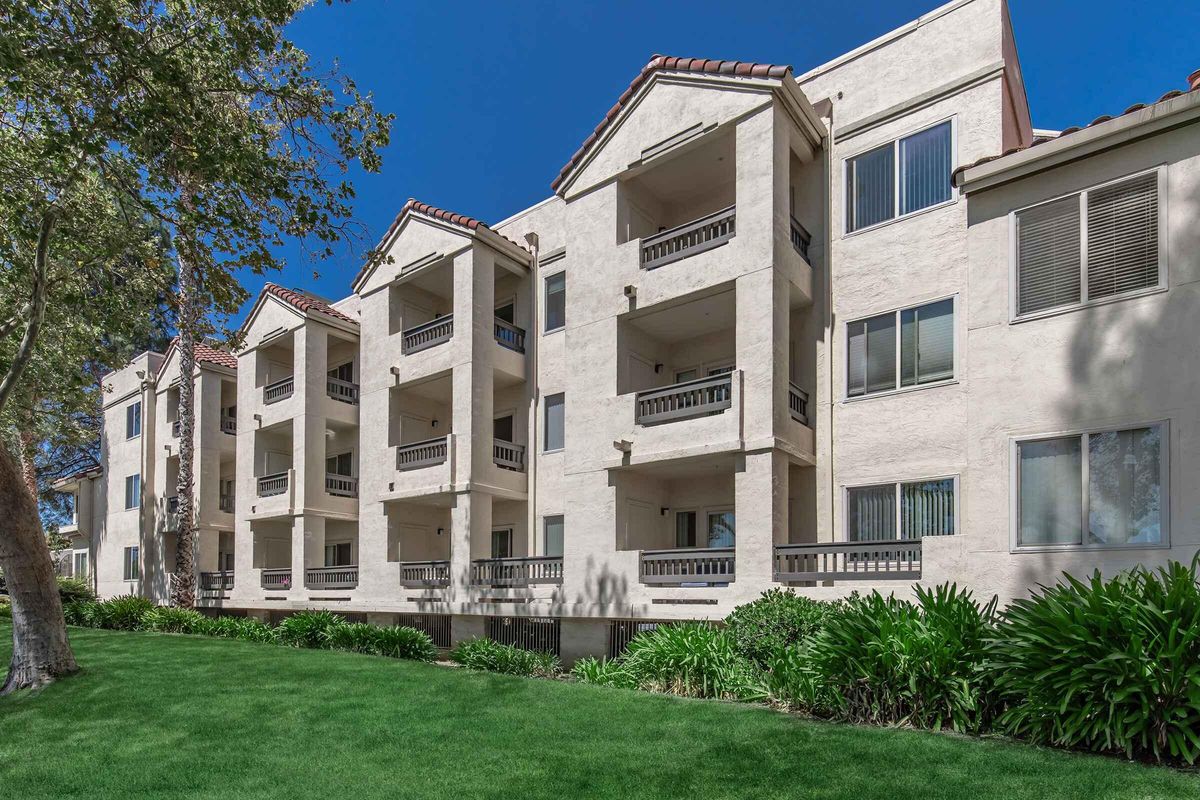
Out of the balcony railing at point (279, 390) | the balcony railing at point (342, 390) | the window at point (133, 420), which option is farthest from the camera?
the window at point (133, 420)

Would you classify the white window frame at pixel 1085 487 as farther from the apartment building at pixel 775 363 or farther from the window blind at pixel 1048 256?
the window blind at pixel 1048 256

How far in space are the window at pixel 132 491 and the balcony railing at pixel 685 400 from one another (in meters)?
27.6

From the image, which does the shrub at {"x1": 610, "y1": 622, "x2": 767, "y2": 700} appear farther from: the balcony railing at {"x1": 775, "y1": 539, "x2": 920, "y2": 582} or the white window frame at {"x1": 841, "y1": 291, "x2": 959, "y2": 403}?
the white window frame at {"x1": 841, "y1": 291, "x2": 959, "y2": 403}

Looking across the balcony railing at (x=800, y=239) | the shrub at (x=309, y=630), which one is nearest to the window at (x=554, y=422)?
the shrub at (x=309, y=630)

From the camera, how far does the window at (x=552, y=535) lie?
20.6m

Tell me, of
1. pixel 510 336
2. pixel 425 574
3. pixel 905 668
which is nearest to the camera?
pixel 905 668

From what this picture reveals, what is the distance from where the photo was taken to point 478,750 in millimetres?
8773

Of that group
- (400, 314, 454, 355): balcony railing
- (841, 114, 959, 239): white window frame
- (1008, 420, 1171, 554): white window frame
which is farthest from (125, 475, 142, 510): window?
(1008, 420, 1171, 554): white window frame

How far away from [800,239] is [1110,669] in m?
11.0

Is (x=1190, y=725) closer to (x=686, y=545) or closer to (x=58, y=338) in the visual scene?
(x=686, y=545)

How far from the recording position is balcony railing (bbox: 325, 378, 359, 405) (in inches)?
1047

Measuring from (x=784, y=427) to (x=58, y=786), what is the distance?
39.9 feet

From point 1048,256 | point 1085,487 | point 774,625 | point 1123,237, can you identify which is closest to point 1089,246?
point 1123,237

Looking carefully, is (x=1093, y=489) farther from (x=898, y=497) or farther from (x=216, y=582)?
(x=216, y=582)
